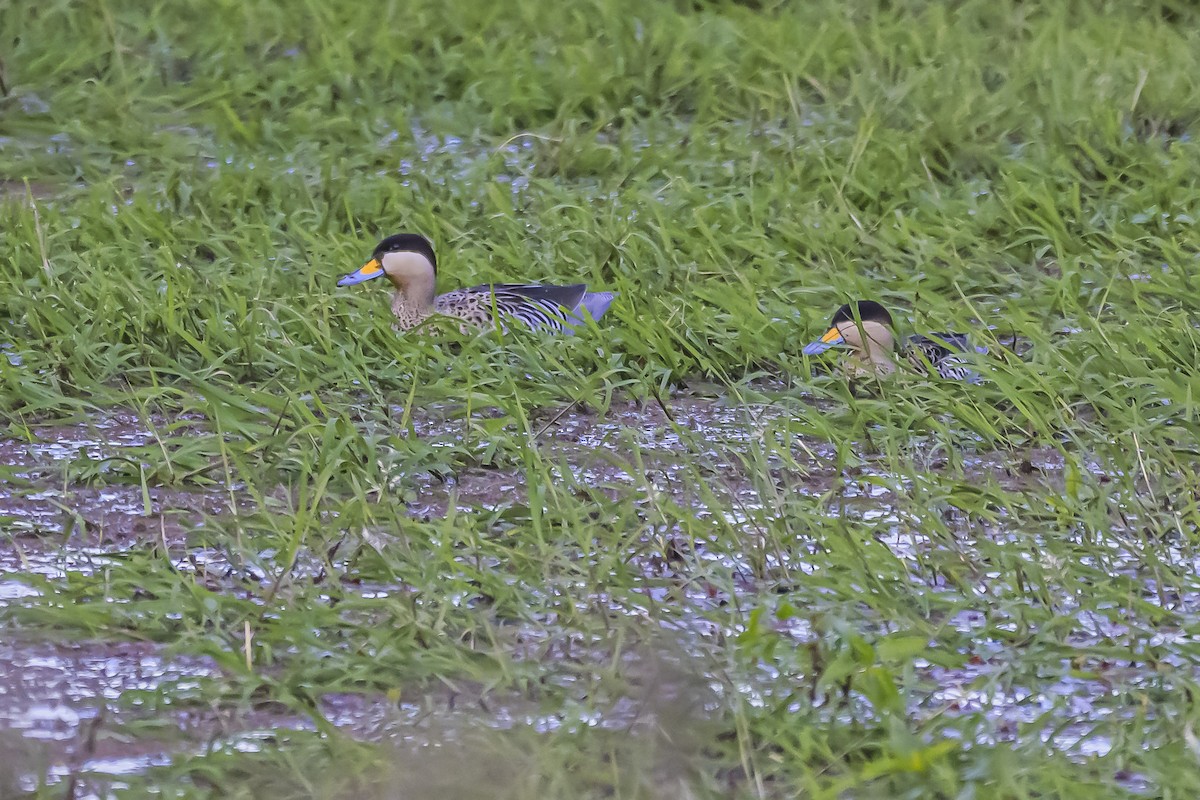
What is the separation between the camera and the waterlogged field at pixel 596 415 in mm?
3061

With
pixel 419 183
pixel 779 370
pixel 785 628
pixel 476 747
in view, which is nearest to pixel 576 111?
pixel 419 183

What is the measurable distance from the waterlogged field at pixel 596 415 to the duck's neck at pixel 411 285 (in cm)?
14

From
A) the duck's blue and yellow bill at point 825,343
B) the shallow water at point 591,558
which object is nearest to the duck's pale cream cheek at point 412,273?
the shallow water at point 591,558

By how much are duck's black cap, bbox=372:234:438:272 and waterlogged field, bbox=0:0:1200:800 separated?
6.1 inches

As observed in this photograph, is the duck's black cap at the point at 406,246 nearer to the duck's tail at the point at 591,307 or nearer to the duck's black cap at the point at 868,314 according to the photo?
the duck's tail at the point at 591,307

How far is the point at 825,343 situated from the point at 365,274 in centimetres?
144

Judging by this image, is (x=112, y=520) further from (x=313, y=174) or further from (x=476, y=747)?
(x=313, y=174)

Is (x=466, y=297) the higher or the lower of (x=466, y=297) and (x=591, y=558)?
the lower

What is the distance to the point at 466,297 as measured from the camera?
5.38 m

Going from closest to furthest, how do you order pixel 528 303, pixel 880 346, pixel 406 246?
1. pixel 880 346
2. pixel 528 303
3. pixel 406 246

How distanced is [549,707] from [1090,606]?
1.09 meters

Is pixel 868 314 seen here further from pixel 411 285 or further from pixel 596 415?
pixel 411 285

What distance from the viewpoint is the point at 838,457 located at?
4.28m

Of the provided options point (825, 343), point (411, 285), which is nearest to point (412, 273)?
point (411, 285)
